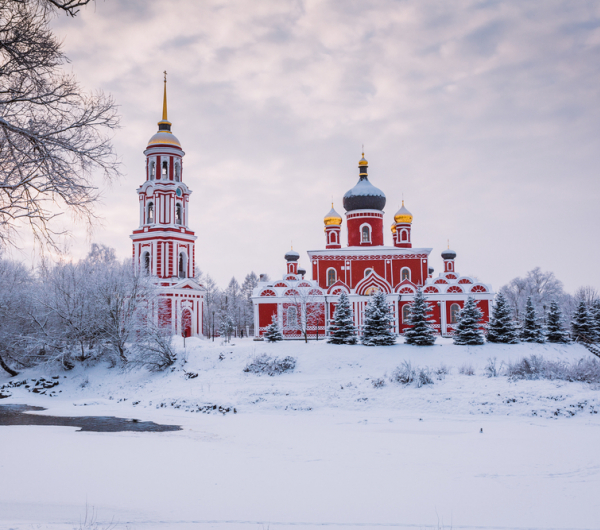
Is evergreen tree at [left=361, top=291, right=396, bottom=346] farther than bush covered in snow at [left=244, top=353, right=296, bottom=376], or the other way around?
evergreen tree at [left=361, top=291, right=396, bottom=346]

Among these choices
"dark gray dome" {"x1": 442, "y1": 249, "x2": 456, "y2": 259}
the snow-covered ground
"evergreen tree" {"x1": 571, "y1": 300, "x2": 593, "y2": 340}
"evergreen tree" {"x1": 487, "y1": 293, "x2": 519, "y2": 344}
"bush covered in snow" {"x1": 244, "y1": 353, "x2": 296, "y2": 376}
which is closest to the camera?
the snow-covered ground

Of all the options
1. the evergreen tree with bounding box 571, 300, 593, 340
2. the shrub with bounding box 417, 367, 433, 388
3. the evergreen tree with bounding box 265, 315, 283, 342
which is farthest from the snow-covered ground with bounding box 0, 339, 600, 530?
the evergreen tree with bounding box 571, 300, 593, 340

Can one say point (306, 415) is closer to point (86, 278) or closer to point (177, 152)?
point (86, 278)

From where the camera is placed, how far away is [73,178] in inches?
282

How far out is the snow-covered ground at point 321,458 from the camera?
7.34m

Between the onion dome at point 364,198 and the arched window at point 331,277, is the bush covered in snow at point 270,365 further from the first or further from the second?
the onion dome at point 364,198

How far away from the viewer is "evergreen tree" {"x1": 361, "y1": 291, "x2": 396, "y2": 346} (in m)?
26.3

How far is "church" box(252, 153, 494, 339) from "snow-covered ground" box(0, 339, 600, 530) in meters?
12.4

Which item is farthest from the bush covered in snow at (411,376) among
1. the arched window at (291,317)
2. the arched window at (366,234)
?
the arched window at (366,234)

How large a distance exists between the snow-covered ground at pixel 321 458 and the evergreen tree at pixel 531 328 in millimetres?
7678

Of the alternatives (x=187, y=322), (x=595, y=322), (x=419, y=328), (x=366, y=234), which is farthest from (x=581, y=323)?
(x=187, y=322)

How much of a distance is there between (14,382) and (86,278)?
6344mm

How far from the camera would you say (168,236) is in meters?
36.6

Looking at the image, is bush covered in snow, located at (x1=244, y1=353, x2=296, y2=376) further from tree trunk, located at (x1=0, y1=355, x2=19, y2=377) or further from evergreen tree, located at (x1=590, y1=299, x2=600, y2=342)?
evergreen tree, located at (x1=590, y1=299, x2=600, y2=342)
